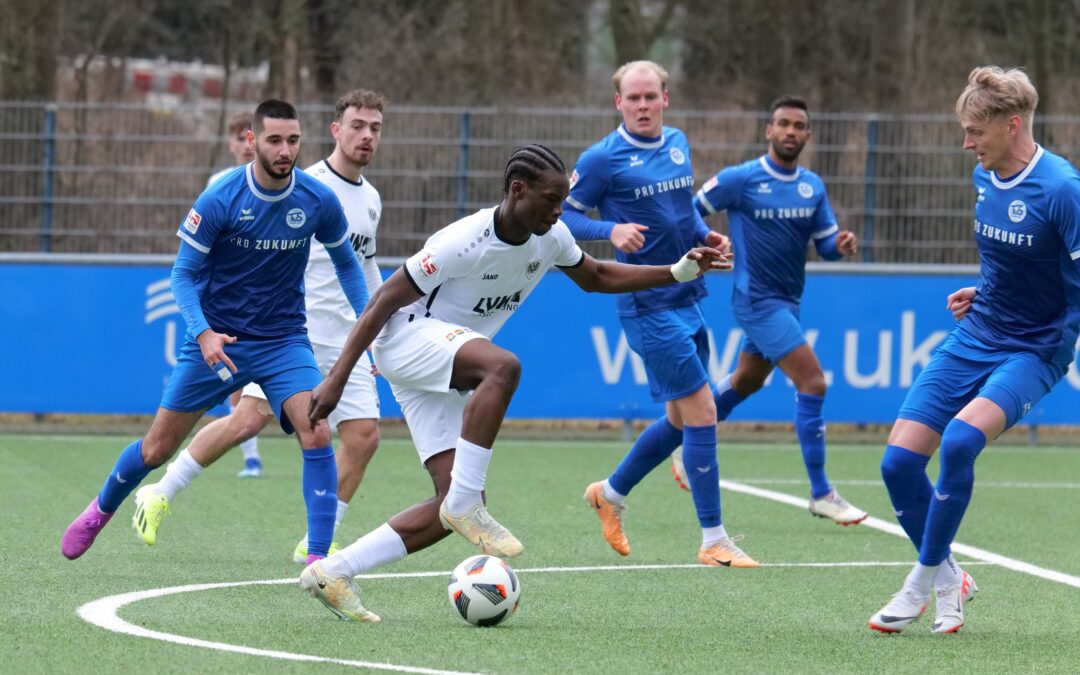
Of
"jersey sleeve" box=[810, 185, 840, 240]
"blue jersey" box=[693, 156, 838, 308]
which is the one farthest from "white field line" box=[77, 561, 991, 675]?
"jersey sleeve" box=[810, 185, 840, 240]

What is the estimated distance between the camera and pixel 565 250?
7055 millimetres

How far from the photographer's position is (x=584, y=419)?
14.6 metres

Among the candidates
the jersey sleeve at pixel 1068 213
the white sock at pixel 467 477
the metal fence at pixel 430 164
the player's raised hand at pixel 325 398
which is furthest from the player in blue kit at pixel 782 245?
the metal fence at pixel 430 164

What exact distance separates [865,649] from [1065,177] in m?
1.81

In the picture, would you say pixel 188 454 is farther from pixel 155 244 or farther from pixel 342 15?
pixel 342 15

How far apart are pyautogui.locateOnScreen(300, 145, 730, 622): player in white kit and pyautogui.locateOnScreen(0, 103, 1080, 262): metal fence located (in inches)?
344

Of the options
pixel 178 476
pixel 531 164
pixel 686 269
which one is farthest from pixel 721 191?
pixel 531 164

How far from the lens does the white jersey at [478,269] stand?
659cm

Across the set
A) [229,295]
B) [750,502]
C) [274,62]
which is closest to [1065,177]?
[229,295]

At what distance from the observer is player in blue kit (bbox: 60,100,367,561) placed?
24.5ft

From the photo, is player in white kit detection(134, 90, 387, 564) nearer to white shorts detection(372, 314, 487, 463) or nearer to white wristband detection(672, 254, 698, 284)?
white shorts detection(372, 314, 487, 463)

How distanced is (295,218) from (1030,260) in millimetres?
3047

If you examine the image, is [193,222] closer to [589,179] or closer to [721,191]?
[589,179]

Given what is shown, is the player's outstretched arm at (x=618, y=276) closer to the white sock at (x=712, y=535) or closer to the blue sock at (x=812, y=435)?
the white sock at (x=712, y=535)
